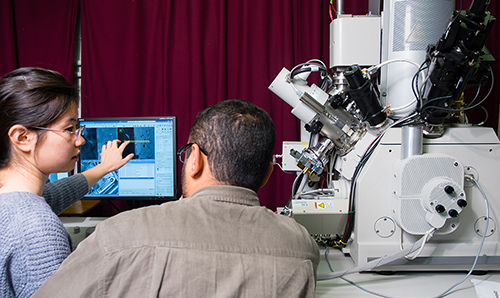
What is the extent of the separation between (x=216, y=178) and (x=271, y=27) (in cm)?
140

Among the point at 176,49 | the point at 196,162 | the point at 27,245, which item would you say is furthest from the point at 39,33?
the point at 196,162

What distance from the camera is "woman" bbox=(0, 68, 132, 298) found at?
31.2 inches

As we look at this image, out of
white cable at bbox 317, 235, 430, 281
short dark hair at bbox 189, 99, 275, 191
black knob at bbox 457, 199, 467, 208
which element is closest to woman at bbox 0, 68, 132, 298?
short dark hair at bbox 189, 99, 275, 191

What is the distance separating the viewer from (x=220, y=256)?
25.4 inches

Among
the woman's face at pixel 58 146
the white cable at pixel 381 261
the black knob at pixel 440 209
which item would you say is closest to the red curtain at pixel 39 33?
the woman's face at pixel 58 146

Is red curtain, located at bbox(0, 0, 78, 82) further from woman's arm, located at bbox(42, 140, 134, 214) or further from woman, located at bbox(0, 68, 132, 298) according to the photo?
woman, located at bbox(0, 68, 132, 298)

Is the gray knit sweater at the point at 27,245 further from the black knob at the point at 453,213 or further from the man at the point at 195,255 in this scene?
the black knob at the point at 453,213

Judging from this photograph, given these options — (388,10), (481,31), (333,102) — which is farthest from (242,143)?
(388,10)

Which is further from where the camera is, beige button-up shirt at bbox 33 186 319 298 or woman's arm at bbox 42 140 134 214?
woman's arm at bbox 42 140 134 214

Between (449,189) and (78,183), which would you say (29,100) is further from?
(449,189)

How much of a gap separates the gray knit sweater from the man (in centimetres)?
18

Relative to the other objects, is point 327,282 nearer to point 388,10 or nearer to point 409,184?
point 409,184

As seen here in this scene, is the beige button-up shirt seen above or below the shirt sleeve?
above

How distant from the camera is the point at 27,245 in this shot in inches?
31.1
